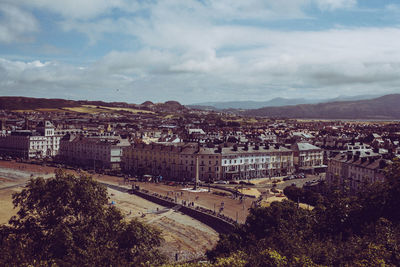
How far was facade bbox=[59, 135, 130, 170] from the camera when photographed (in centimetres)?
11544

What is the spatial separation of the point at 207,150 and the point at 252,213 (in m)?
52.3

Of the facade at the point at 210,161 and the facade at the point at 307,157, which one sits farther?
the facade at the point at 307,157

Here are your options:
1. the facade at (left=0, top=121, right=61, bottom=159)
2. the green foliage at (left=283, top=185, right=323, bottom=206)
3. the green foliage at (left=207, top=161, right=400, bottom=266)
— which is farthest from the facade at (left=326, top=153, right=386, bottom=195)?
the facade at (left=0, top=121, right=61, bottom=159)

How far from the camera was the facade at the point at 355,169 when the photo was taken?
→ 67.1 m

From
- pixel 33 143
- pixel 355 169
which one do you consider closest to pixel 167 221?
pixel 355 169

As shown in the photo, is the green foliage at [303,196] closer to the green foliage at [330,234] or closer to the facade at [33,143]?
the green foliage at [330,234]

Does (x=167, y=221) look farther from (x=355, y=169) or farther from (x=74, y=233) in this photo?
(x=355, y=169)

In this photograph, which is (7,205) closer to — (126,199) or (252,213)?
(126,199)

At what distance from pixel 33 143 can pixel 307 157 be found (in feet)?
299

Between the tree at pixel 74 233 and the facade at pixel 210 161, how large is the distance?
53.5 m

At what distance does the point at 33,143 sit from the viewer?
137875mm

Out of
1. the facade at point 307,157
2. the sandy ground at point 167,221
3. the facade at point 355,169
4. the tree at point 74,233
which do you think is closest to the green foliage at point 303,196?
the facade at point 355,169

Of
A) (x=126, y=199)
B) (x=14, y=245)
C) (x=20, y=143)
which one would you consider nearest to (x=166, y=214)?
(x=126, y=199)

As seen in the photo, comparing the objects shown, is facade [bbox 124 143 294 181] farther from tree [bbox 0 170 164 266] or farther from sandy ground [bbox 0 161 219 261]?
tree [bbox 0 170 164 266]
